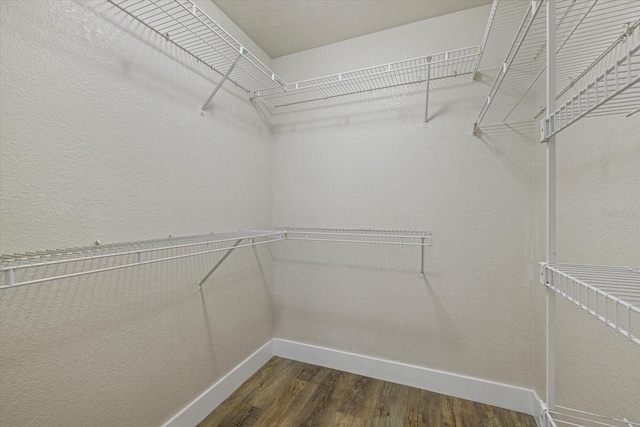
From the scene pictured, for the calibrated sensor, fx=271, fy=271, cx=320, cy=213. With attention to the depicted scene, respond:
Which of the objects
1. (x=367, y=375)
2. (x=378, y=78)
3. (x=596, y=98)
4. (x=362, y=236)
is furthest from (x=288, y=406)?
(x=378, y=78)

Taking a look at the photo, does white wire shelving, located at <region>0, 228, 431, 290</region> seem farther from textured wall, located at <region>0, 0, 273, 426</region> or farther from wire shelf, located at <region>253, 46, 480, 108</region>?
wire shelf, located at <region>253, 46, 480, 108</region>

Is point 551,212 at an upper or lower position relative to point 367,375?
upper

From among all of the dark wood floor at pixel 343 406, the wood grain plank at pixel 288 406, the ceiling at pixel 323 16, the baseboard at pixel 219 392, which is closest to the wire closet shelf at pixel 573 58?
the ceiling at pixel 323 16

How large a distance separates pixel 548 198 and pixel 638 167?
0.43 m

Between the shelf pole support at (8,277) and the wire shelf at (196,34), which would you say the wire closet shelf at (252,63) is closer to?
the wire shelf at (196,34)

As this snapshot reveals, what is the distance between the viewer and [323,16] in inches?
65.7

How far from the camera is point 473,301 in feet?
5.34

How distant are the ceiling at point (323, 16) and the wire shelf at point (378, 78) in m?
0.27

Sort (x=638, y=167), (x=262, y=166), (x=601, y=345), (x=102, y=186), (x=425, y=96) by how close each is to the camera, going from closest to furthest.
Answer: (x=638, y=167)
(x=601, y=345)
(x=102, y=186)
(x=425, y=96)
(x=262, y=166)

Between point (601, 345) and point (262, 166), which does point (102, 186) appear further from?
point (601, 345)

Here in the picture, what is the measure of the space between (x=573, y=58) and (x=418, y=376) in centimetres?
182

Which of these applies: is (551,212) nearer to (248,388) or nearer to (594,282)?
(594,282)

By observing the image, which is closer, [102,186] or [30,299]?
[30,299]

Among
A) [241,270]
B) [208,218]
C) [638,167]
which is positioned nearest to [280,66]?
[208,218]
